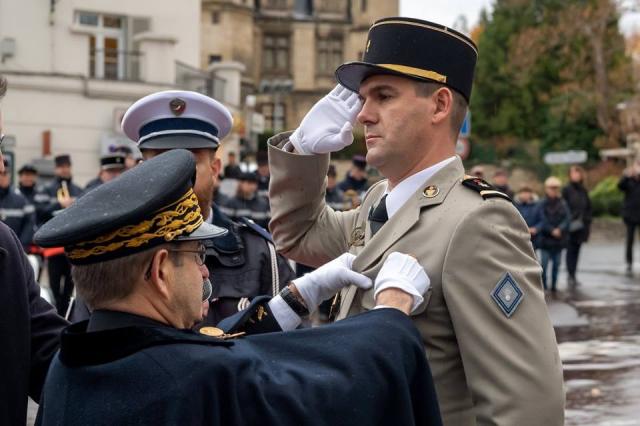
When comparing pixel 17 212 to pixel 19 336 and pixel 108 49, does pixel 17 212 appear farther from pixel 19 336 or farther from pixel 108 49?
pixel 108 49

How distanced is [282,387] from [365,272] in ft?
2.27

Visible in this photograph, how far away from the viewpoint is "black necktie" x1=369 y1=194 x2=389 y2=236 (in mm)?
3699

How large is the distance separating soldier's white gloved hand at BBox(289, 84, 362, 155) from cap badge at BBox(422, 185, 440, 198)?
37cm

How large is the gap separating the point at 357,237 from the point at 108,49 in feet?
93.0

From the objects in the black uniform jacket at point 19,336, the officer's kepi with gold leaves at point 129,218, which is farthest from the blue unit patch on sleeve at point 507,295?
the black uniform jacket at point 19,336

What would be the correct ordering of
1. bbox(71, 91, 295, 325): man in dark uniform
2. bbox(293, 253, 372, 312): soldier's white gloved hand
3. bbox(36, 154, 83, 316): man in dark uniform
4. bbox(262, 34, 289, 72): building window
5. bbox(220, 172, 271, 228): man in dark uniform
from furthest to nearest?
bbox(262, 34, 289, 72): building window < bbox(220, 172, 271, 228): man in dark uniform < bbox(36, 154, 83, 316): man in dark uniform < bbox(71, 91, 295, 325): man in dark uniform < bbox(293, 253, 372, 312): soldier's white gloved hand

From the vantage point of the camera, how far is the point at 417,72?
356 centimetres

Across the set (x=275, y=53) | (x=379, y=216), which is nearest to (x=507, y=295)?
(x=379, y=216)

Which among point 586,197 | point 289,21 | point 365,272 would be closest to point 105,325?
point 365,272

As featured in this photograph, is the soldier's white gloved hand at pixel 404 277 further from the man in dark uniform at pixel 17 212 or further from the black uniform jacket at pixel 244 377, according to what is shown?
the man in dark uniform at pixel 17 212

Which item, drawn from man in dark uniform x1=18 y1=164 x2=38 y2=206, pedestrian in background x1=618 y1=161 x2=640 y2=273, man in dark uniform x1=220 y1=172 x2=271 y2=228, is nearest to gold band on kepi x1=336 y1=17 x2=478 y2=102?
man in dark uniform x1=220 y1=172 x2=271 y2=228

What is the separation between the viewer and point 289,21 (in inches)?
3191

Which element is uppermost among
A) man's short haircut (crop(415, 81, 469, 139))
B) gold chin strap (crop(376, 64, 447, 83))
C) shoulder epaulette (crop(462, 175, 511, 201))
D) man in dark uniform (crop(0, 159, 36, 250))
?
gold chin strap (crop(376, 64, 447, 83))

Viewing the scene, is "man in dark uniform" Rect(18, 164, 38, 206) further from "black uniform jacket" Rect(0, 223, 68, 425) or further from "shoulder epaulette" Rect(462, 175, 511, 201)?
"shoulder epaulette" Rect(462, 175, 511, 201)
